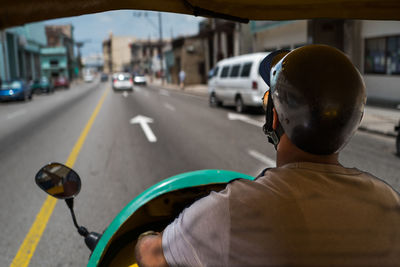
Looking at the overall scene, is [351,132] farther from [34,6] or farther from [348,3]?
[34,6]

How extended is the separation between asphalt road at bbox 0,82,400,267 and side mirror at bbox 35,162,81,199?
1.31 m

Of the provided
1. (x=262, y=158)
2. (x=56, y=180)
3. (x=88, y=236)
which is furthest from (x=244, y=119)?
(x=56, y=180)

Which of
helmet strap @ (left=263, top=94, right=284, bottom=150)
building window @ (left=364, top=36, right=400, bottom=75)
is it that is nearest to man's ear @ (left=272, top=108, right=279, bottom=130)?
helmet strap @ (left=263, top=94, right=284, bottom=150)

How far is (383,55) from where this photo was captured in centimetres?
1800

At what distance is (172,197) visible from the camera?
202cm

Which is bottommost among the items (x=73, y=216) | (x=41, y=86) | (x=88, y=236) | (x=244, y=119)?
(x=244, y=119)

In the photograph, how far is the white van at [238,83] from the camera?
14500 mm

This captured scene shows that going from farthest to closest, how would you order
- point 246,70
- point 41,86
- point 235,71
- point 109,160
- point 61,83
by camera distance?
point 61,83 < point 41,86 < point 235,71 < point 246,70 < point 109,160

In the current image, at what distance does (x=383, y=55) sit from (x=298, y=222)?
19023 millimetres

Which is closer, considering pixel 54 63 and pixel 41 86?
pixel 41 86

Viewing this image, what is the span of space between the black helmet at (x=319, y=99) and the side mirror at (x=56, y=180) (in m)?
1.22

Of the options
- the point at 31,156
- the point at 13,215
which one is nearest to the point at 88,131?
the point at 31,156

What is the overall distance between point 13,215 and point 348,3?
4547 mm

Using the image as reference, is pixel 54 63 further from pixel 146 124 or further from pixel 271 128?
pixel 271 128
